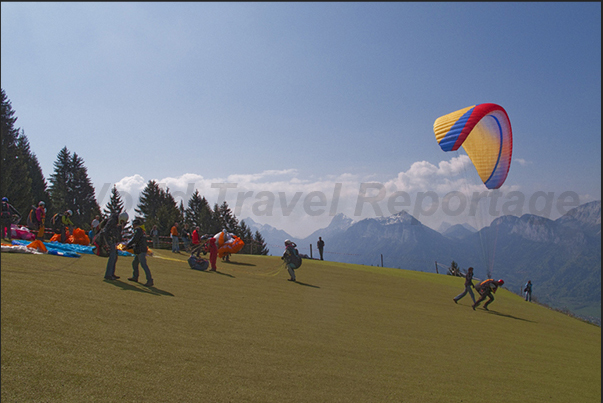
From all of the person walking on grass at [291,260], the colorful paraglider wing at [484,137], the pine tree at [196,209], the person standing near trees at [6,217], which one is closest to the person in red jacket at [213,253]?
the person walking on grass at [291,260]

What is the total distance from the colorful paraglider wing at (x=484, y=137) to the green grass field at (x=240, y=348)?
7.38m

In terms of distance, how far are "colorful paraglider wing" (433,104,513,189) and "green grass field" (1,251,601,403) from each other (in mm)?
7379

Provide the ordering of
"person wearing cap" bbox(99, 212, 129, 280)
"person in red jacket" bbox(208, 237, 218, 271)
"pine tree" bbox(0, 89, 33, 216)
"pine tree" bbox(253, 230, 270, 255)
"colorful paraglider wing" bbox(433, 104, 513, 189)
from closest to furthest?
"person wearing cap" bbox(99, 212, 129, 280) < "colorful paraglider wing" bbox(433, 104, 513, 189) < "person in red jacket" bbox(208, 237, 218, 271) < "pine tree" bbox(0, 89, 33, 216) < "pine tree" bbox(253, 230, 270, 255)

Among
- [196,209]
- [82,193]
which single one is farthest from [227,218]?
[82,193]

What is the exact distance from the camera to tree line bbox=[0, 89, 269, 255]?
4719 cm

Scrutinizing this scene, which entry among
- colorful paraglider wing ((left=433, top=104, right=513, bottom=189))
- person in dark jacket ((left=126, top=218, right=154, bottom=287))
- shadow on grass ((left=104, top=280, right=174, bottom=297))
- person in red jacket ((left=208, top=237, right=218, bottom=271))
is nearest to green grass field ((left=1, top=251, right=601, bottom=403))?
shadow on grass ((left=104, top=280, right=174, bottom=297))

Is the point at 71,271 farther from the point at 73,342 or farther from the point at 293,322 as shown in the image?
the point at 293,322

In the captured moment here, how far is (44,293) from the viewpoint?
6.49 m

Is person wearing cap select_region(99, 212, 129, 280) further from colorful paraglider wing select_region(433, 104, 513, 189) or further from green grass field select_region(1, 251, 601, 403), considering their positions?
colorful paraglider wing select_region(433, 104, 513, 189)

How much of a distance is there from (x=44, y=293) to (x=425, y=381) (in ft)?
23.2

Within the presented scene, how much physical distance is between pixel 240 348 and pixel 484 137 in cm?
1553

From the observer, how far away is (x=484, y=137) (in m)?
17.0

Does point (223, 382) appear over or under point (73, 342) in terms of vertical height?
under

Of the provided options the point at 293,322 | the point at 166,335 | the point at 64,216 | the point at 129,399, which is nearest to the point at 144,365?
the point at 129,399
